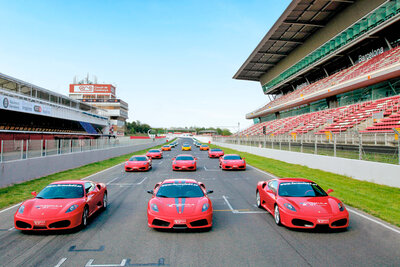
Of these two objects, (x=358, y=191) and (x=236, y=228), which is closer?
(x=236, y=228)

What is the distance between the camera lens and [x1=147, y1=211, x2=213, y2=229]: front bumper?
20.9 feet

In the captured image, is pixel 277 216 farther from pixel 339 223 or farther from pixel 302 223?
pixel 339 223

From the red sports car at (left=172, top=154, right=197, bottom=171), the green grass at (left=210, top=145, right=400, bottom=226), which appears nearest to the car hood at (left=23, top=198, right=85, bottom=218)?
the green grass at (left=210, top=145, right=400, bottom=226)

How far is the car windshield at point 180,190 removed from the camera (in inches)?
295

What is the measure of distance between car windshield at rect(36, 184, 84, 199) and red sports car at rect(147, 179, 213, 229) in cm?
208

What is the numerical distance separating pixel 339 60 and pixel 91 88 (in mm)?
96115

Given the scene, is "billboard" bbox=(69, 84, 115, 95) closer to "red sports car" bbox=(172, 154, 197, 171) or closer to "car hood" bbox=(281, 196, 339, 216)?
"red sports car" bbox=(172, 154, 197, 171)

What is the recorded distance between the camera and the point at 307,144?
67.0 feet

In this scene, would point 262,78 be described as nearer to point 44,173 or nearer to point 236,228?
point 44,173

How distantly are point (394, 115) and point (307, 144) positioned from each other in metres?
6.22

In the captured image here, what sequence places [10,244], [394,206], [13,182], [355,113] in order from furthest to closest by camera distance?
1. [355,113]
2. [13,182]
3. [394,206]
4. [10,244]

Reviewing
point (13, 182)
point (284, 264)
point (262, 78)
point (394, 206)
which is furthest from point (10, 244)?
point (262, 78)

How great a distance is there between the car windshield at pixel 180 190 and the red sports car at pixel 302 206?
2.07 m

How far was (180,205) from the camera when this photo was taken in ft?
22.4
